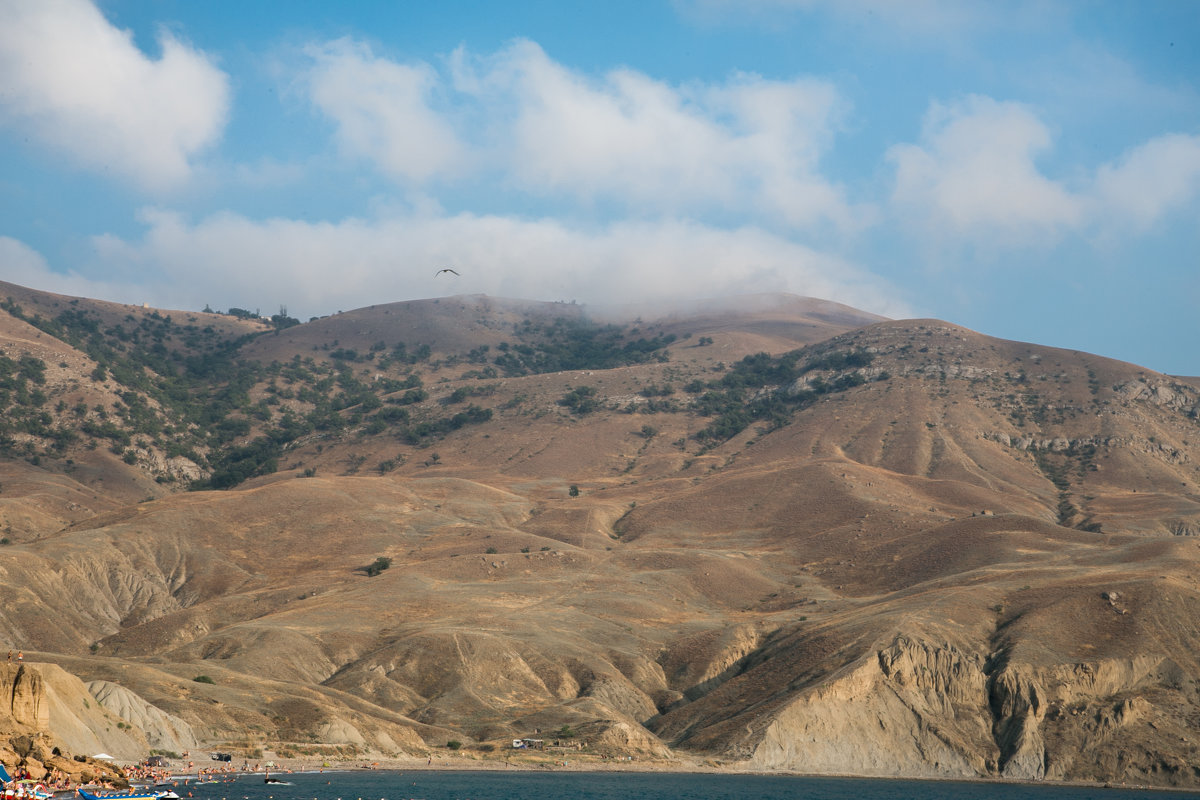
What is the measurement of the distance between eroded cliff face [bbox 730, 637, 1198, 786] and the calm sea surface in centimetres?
288

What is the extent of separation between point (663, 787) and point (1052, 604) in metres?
48.5

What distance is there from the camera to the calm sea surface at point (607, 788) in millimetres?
73469

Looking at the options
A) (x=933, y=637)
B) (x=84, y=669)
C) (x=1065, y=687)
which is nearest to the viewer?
(x=84, y=669)

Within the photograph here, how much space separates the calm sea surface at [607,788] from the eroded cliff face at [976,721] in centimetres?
288

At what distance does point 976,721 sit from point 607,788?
3844 cm

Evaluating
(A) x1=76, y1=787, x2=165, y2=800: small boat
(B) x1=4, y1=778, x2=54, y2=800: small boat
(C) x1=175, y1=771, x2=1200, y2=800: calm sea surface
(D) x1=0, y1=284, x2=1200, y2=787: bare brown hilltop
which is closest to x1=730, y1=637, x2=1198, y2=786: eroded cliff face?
(D) x1=0, y1=284, x2=1200, y2=787: bare brown hilltop

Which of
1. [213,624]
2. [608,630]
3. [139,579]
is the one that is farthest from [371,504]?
[608,630]

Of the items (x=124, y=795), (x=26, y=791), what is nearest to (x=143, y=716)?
(x=124, y=795)

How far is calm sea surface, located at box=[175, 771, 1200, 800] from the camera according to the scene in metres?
73.5

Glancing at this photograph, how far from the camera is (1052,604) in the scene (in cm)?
11212

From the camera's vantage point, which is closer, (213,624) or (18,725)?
(18,725)

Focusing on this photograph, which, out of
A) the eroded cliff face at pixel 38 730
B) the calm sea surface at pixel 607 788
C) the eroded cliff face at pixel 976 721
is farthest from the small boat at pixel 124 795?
the eroded cliff face at pixel 976 721

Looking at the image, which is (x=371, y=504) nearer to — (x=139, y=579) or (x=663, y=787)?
(x=139, y=579)

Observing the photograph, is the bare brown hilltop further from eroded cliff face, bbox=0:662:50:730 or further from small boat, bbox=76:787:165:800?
small boat, bbox=76:787:165:800
